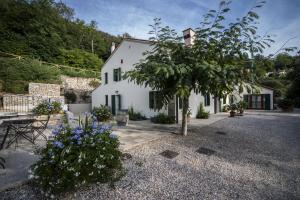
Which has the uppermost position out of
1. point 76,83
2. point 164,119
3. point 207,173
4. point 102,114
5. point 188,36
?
point 188,36

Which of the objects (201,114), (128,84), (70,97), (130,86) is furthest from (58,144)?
(70,97)

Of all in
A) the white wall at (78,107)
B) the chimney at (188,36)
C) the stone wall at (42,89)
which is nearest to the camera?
the chimney at (188,36)

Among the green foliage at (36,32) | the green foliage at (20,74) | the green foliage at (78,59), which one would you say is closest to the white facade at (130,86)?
the green foliage at (20,74)

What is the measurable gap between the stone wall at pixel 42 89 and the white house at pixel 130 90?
12.3ft

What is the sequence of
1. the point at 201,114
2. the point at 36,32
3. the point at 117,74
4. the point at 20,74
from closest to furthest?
the point at 201,114, the point at 117,74, the point at 20,74, the point at 36,32

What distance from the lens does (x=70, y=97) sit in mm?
17141

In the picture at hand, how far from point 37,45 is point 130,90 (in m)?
17.9

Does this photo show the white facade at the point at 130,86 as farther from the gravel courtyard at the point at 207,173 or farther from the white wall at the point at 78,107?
the gravel courtyard at the point at 207,173

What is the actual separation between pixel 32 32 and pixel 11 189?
2726 centimetres

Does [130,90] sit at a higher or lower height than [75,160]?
higher

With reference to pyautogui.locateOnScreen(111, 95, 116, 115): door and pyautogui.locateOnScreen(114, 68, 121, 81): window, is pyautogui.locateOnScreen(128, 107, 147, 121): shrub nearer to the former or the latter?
pyautogui.locateOnScreen(111, 95, 116, 115): door

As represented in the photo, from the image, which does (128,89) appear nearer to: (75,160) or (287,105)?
(75,160)

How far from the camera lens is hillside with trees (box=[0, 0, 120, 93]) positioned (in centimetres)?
1500

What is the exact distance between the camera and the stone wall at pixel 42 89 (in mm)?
13663
